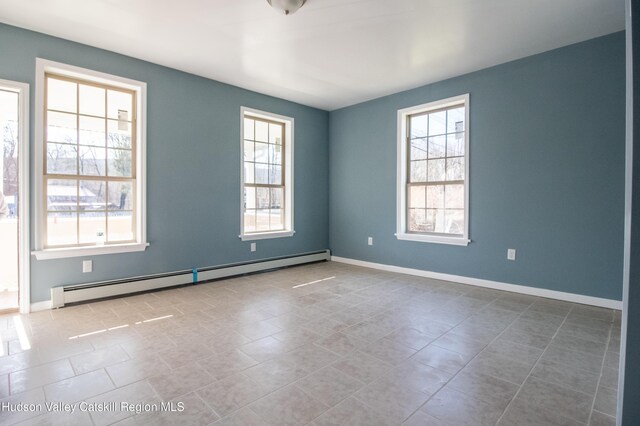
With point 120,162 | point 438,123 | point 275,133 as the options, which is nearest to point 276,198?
point 275,133

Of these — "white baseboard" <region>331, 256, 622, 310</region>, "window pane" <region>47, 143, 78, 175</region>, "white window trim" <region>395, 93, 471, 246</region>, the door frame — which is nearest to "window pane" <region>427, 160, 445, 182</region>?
"white window trim" <region>395, 93, 471, 246</region>

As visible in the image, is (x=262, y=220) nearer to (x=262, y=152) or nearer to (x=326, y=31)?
Answer: (x=262, y=152)

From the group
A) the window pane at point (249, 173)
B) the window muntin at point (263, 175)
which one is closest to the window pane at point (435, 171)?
the window muntin at point (263, 175)

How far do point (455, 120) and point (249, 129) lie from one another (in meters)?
3.08

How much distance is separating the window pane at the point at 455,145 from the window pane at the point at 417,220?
95cm

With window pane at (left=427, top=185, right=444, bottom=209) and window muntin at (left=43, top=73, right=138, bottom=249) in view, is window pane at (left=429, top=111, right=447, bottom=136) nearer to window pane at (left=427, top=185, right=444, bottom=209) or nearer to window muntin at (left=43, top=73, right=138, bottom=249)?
window pane at (left=427, top=185, right=444, bottom=209)

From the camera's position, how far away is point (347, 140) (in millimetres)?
5949

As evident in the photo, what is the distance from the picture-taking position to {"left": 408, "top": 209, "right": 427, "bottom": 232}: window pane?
505 centimetres

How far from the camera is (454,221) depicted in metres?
4.66

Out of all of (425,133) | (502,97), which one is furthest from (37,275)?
(502,97)

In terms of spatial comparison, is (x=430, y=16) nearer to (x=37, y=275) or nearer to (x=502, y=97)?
(x=502, y=97)

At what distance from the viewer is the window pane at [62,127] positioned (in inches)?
137

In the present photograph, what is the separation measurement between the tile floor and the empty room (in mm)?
20

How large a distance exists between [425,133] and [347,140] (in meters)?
1.48
